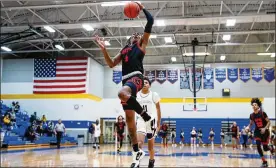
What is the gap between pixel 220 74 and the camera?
92.8 feet

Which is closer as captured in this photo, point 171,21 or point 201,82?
point 171,21

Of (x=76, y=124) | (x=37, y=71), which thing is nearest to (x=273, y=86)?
(x=76, y=124)

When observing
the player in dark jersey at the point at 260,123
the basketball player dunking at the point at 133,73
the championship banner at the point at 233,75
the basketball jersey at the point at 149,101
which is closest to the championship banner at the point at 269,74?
the championship banner at the point at 233,75

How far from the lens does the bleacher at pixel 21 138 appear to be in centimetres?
1738

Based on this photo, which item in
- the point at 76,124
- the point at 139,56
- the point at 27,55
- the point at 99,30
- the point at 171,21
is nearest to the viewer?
the point at 139,56

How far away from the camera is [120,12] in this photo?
18.9m

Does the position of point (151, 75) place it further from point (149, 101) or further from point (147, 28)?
point (147, 28)

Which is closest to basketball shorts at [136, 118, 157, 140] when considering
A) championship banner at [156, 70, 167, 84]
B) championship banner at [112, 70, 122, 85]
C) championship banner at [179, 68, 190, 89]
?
championship banner at [179, 68, 190, 89]

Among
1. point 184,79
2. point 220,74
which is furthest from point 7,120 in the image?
point 220,74

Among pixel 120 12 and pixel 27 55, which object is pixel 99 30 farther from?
pixel 27 55

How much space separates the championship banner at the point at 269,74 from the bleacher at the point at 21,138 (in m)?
17.1

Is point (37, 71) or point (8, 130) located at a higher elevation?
point (37, 71)

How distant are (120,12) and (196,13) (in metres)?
4.48

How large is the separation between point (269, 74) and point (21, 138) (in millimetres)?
20635
